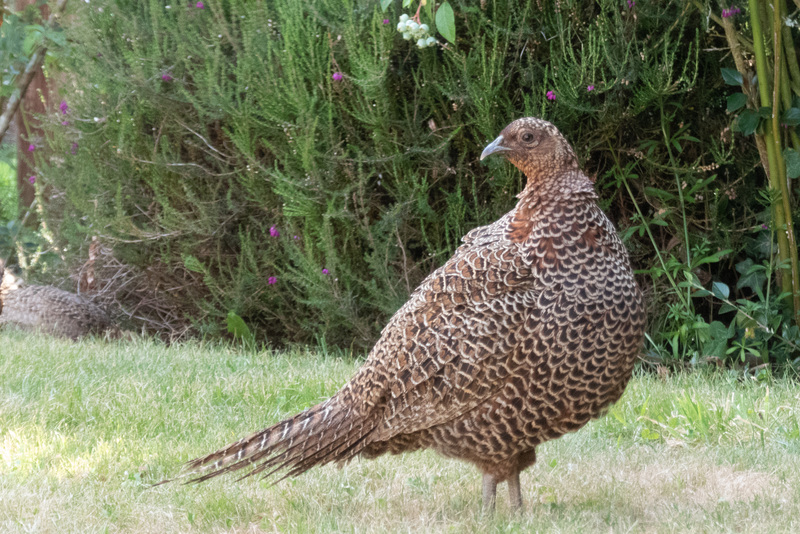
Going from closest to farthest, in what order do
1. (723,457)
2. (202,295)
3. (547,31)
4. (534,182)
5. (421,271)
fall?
(534,182) → (723,457) → (547,31) → (421,271) → (202,295)

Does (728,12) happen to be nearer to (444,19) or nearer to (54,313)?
(444,19)

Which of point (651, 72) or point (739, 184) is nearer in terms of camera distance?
point (651, 72)

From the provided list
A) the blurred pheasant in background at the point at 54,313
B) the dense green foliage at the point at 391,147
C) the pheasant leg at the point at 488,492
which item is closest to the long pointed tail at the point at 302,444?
the pheasant leg at the point at 488,492

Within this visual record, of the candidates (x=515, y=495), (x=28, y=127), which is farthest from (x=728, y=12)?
(x=28, y=127)

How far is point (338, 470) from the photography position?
366 cm

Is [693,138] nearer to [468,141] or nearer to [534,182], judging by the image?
[468,141]

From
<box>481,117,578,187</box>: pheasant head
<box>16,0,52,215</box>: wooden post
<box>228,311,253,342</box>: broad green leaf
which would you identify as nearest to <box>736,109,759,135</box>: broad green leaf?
<box>481,117,578,187</box>: pheasant head

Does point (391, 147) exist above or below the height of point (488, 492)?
above

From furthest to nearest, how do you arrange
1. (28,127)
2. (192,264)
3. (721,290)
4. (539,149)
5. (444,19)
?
1. (28,127)
2. (192,264)
3. (721,290)
4. (539,149)
5. (444,19)

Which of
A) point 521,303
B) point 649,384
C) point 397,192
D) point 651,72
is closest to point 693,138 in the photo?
point 651,72

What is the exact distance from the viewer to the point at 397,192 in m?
5.70

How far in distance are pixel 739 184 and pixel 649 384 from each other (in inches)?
58.6

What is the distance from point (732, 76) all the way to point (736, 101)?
152 millimetres

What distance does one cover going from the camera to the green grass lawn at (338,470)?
10.4 feet
